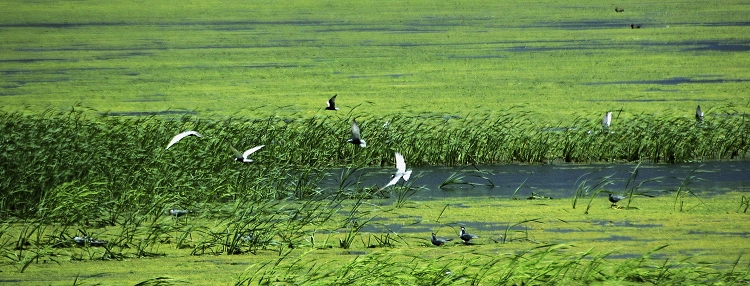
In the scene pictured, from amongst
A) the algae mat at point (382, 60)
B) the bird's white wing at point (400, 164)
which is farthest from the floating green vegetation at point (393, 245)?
the algae mat at point (382, 60)

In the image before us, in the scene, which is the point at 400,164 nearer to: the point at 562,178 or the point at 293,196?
the point at 293,196

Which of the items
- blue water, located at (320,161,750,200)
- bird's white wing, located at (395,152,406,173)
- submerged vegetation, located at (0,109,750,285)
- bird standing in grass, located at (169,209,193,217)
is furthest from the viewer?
blue water, located at (320,161,750,200)

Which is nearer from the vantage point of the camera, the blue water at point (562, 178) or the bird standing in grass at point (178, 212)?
the bird standing in grass at point (178, 212)

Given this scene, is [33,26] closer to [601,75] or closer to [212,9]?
[212,9]

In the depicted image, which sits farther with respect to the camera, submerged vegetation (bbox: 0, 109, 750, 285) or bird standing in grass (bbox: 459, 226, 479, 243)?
bird standing in grass (bbox: 459, 226, 479, 243)

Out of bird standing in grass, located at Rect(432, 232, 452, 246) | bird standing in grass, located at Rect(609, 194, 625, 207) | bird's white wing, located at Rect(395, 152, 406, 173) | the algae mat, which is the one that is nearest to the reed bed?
the algae mat

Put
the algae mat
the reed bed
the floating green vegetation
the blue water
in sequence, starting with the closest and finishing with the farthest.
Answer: the floating green vegetation → the reed bed → the blue water → the algae mat

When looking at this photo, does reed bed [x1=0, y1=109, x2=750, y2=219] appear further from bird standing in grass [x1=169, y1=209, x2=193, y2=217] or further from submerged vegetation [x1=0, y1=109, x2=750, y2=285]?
bird standing in grass [x1=169, y1=209, x2=193, y2=217]

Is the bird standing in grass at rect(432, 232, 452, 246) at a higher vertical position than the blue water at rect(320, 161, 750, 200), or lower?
lower

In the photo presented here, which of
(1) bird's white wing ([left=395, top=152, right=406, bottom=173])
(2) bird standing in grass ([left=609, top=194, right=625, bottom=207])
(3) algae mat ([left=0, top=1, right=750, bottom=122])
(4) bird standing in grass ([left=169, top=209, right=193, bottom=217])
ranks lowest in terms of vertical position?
(4) bird standing in grass ([left=169, top=209, right=193, bottom=217])

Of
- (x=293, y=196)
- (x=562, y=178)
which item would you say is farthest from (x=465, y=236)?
(x=562, y=178)

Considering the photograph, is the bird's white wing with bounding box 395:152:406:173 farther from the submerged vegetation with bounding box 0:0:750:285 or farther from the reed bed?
the reed bed

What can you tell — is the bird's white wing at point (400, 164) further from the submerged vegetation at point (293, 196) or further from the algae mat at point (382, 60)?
the algae mat at point (382, 60)

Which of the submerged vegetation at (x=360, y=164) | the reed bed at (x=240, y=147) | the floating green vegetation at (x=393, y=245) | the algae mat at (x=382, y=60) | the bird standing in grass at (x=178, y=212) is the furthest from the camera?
the algae mat at (x=382, y=60)
